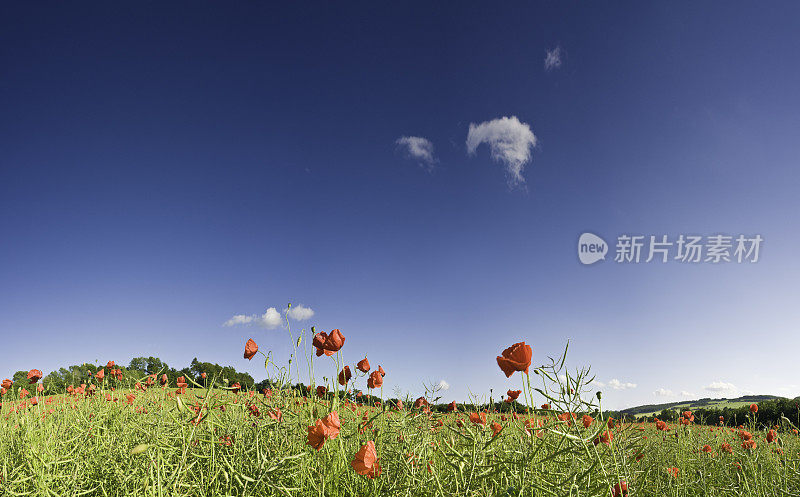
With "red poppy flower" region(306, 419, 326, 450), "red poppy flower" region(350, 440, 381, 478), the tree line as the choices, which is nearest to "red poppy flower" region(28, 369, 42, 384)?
the tree line

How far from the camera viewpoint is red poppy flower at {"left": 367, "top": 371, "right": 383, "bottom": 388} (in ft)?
9.68

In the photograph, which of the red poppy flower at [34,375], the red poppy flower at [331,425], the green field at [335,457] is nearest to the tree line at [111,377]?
the red poppy flower at [34,375]

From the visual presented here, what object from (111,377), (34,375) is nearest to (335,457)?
(34,375)

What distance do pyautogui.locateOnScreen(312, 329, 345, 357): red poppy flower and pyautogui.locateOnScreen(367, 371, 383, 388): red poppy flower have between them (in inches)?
24.0

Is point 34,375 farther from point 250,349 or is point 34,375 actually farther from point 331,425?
point 331,425

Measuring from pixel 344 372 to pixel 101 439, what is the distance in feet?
7.59

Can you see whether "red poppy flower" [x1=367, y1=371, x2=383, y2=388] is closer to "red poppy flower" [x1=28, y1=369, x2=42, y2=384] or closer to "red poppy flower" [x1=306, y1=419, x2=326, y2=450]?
"red poppy flower" [x1=306, y1=419, x2=326, y2=450]

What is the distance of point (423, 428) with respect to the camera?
221cm

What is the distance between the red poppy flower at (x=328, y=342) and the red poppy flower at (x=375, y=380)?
0.61 meters

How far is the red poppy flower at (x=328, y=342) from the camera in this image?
2.44 m

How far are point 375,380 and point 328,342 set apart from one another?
69 centimetres

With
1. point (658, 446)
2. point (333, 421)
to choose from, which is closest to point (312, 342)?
point (333, 421)

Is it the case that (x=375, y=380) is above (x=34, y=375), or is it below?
above

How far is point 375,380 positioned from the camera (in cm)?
297
